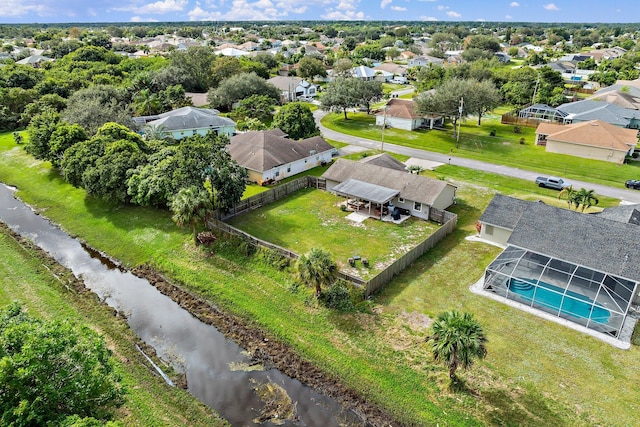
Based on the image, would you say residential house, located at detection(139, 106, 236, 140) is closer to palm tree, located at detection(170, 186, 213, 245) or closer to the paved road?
the paved road

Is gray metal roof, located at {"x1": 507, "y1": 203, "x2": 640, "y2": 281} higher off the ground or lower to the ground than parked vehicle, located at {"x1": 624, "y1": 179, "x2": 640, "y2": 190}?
higher

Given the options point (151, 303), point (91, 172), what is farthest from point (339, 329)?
point (91, 172)

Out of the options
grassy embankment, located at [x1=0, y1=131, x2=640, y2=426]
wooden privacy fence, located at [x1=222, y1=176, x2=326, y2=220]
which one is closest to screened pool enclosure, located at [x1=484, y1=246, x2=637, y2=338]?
grassy embankment, located at [x1=0, y1=131, x2=640, y2=426]

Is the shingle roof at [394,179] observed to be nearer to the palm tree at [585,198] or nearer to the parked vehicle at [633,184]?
the palm tree at [585,198]

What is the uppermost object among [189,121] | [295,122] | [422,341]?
[295,122]

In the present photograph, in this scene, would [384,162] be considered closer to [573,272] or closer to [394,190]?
[394,190]

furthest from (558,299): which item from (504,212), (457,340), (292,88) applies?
(292,88)
